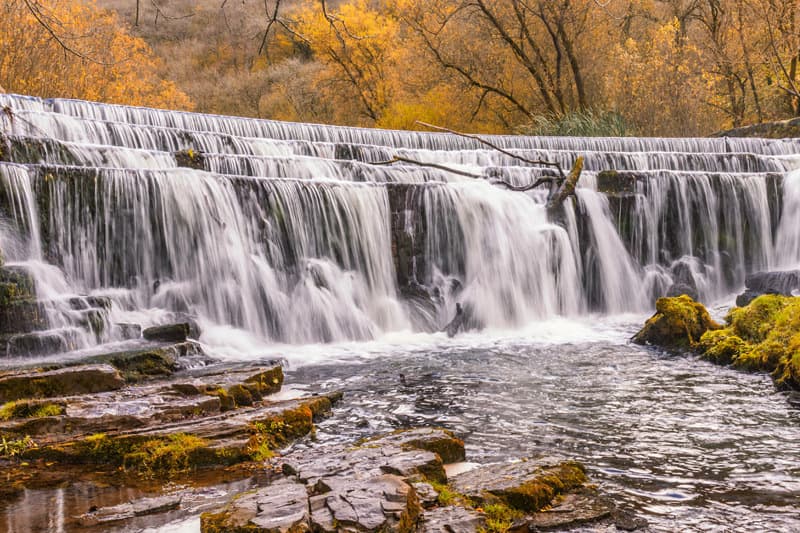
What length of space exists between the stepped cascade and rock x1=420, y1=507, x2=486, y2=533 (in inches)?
226

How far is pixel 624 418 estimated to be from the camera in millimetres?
6141

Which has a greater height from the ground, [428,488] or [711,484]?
[428,488]

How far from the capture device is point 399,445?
191 inches

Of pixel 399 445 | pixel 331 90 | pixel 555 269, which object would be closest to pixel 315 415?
pixel 399 445

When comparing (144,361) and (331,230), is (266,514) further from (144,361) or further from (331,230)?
(331,230)

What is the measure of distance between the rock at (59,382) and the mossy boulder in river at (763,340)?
6.37 metres

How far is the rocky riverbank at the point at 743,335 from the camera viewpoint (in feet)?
24.0

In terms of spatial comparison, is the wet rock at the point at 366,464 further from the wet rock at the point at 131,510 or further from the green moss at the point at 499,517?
the wet rock at the point at 131,510

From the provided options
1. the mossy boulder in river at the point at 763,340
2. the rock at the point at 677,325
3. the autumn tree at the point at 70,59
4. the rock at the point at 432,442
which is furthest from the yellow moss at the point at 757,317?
the autumn tree at the point at 70,59

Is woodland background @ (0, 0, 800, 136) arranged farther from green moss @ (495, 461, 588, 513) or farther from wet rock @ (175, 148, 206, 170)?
green moss @ (495, 461, 588, 513)

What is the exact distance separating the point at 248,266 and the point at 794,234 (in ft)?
36.6

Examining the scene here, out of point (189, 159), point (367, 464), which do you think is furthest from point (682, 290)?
point (367, 464)

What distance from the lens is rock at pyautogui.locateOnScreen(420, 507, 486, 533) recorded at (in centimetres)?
360

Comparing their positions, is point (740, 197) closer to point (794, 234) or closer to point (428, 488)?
point (794, 234)
